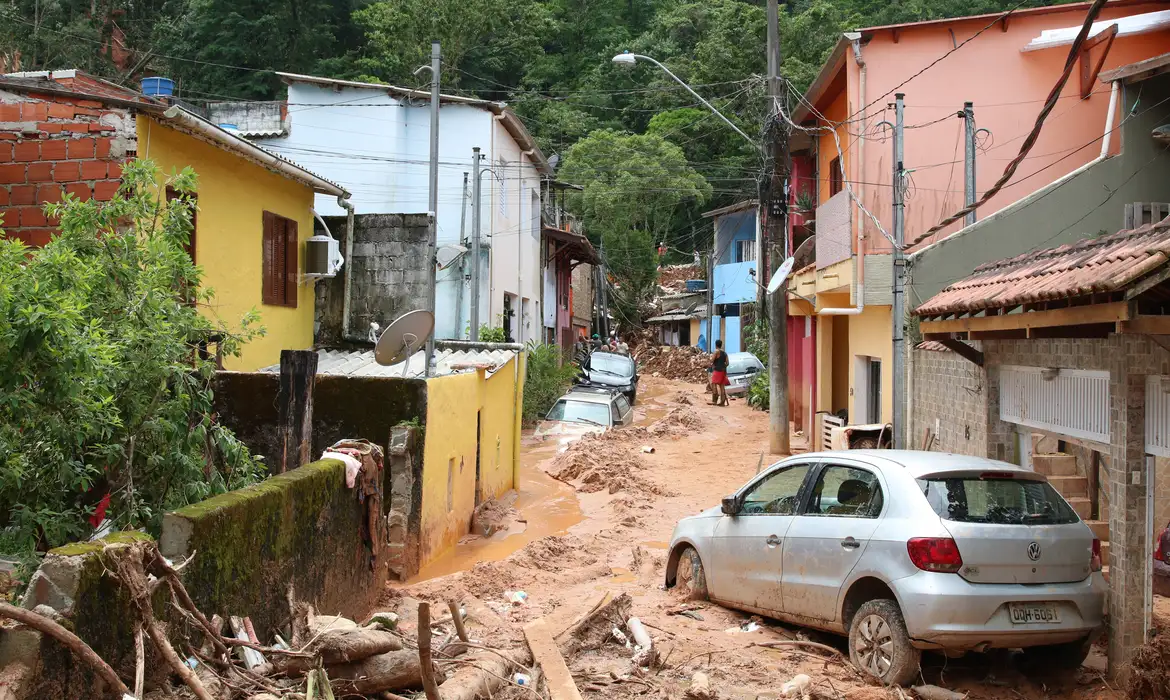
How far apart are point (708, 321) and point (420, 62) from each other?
2143 cm

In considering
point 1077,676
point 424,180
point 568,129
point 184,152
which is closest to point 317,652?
point 1077,676

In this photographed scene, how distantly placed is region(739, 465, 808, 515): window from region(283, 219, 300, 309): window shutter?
28.2 feet

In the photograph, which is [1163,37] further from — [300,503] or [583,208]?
[583,208]

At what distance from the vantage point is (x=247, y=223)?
42.4 feet

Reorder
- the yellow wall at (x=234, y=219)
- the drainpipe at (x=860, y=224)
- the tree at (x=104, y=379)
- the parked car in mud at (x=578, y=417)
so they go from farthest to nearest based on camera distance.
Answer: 1. the parked car in mud at (x=578, y=417)
2. the drainpipe at (x=860, y=224)
3. the yellow wall at (x=234, y=219)
4. the tree at (x=104, y=379)

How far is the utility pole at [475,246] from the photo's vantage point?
22281mm

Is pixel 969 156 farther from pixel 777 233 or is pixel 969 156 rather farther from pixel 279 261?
pixel 279 261

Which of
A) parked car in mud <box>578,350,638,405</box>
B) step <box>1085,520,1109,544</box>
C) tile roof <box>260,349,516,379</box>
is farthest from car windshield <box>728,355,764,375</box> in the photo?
step <box>1085,520,1109,544</box>

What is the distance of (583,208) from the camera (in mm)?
45344

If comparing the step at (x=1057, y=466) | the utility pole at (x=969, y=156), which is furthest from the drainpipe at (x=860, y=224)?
the step at (x=1057, y=466)

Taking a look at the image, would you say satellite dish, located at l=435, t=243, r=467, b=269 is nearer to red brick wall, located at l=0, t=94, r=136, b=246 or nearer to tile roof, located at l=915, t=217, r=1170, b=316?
red brick wall, located at l=0, t=94, r=136, b=246

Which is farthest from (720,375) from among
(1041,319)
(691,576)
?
(1041,319)

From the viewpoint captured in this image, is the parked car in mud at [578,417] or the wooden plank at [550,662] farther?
the parked car in mud at [578,417]

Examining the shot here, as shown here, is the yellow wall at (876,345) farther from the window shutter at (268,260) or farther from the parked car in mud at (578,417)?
the window shutter at (268,260)
